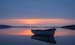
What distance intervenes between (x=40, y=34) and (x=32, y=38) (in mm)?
237

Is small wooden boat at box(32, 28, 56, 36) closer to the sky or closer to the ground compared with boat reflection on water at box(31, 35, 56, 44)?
closer to the sky

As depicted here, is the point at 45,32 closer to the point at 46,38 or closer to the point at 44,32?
the point at 44,32

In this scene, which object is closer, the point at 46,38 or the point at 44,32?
the point at 46,38

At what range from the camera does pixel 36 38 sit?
589cm

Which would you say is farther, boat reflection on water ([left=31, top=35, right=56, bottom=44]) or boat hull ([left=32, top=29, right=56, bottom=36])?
boat hull ([left=32, top=29, right=56, bottom=36])

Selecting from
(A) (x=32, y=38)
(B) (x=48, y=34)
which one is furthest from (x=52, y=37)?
(A) (x=32, y=38)

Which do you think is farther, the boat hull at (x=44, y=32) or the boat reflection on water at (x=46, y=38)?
the boat hull at (x=44, y=32)

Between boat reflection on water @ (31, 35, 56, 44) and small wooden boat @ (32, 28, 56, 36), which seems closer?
boat reflection on water @ (31, 35, 56, 44)

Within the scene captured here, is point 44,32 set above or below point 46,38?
above

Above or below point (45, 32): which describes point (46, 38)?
below

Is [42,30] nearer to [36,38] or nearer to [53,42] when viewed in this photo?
[36,38]

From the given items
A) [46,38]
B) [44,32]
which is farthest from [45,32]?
[46,38]

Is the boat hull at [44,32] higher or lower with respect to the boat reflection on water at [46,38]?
higher

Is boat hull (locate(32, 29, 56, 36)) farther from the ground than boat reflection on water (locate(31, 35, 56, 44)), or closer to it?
farther from the ground
